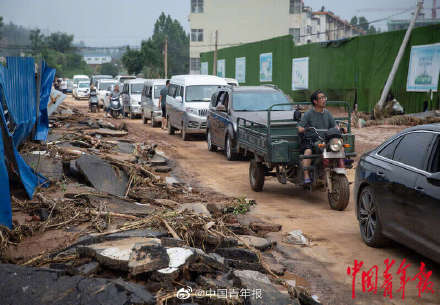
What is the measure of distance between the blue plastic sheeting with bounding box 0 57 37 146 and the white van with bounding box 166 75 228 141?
7.58 metres

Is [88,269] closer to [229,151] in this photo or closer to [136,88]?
[229,151]

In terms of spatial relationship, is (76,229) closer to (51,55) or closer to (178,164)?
(178,164)

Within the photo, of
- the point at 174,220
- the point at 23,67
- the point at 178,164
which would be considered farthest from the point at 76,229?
the point at 178,164

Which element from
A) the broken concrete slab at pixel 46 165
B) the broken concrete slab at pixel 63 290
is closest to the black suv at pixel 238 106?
the broken concrete slab at pixel 46 165

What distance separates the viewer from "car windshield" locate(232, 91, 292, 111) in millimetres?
15070

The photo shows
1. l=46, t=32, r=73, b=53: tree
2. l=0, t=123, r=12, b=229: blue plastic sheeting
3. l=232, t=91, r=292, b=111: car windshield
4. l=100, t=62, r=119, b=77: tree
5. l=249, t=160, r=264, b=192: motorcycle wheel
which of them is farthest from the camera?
l=100, t=62, r=119, b=77: tree

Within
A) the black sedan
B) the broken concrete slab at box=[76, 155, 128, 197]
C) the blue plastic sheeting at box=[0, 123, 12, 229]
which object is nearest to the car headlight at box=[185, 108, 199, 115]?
the broken concrete slab at box=[76, 155, 128, 197]

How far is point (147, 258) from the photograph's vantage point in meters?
5.12

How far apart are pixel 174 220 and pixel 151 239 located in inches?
42.5

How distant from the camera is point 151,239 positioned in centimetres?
593

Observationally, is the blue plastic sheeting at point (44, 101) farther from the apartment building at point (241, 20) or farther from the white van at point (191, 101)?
the apartment building at point (241, 20)

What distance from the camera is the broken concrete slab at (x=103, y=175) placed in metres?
9.87

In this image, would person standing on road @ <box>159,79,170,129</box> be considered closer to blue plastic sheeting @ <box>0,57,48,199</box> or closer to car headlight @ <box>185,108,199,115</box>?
car headlight @ <box>185,108,199,115</box>

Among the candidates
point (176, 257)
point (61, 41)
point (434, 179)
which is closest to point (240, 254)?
point (176, 257)
